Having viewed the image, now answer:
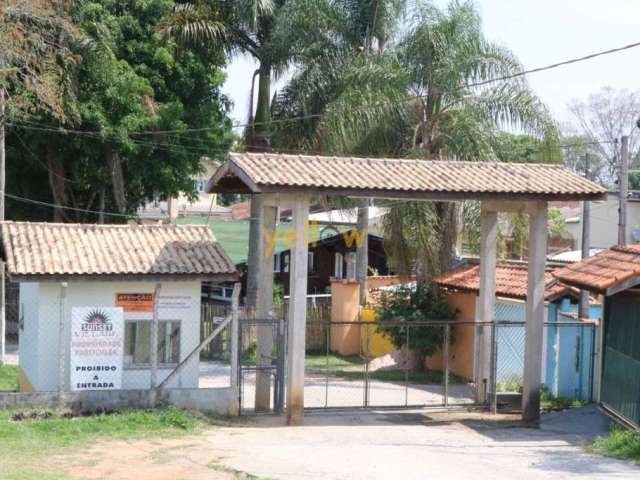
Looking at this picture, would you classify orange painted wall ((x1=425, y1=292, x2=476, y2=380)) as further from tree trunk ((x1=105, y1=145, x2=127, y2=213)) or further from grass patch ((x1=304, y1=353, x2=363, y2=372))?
tree trunk ((x1=105, y1=145, x2=127, y2=213))

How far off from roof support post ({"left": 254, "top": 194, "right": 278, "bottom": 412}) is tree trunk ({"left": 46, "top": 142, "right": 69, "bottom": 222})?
55.5ft

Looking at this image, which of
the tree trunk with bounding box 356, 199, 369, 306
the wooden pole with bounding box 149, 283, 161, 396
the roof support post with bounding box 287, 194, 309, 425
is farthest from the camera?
the tree trunk with bounding box 356, 199, 369, 306

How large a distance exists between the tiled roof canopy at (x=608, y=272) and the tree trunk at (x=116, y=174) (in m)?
18.8

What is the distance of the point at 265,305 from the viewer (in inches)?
740

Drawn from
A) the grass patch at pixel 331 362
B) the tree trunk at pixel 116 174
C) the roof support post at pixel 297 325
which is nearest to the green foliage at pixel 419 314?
the grass patch at pixel 331 362

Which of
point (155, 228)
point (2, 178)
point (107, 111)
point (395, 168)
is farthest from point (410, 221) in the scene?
point (107, 111)

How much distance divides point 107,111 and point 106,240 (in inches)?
580

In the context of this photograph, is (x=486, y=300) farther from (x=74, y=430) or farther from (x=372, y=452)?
(x=74, y=430)

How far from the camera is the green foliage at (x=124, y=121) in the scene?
104 ft

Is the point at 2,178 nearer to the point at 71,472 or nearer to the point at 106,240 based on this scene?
the point at 106,240

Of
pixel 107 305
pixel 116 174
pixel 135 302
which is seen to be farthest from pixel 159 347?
pixel 116 174

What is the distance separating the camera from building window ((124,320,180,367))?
17.7 m

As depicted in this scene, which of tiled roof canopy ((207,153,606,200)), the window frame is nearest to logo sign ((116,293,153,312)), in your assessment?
the window frame

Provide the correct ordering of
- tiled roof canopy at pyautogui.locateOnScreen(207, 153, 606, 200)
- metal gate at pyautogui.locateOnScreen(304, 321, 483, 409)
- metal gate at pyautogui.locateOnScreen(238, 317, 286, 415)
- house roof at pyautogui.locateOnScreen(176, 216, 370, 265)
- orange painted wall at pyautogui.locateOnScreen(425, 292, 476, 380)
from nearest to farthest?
tiled roof canopy at pyautogui.locateOnScreen(207, 153, 606, 200), metal gate at pyautogui.locateOnScreen(238, 317, 286, 415), metal gate at pyautogui.locateOnScreen(304, 321, 483, 409), orange painted wall at pyautogui.locateOnScreen(425, 292, 476, 380), house roof at pyautogui.locateOnScreen(176, 216, 370, 265)
